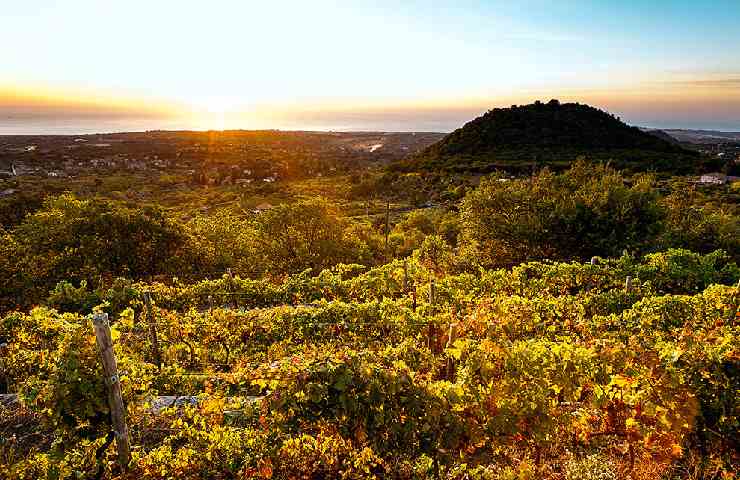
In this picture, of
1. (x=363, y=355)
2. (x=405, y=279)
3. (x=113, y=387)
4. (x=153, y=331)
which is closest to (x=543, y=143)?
(x=405, y=279)

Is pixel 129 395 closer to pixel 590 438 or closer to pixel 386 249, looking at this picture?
pixel 590 438

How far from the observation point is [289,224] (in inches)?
882

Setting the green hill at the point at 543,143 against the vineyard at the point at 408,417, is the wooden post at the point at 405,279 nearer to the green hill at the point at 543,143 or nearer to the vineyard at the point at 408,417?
the vineyard at the point at 408,417

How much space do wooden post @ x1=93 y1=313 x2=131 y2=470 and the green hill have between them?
82.9 meters

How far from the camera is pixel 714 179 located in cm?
6700

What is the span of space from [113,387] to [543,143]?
11130cm

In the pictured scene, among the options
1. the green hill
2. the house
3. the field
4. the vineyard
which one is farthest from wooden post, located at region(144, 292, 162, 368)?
the house

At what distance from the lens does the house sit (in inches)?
2566

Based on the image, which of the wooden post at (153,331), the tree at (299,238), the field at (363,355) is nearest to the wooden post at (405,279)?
the field at (363,355)

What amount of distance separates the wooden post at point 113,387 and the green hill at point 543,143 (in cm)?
8293

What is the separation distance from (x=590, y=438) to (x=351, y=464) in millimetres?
3879

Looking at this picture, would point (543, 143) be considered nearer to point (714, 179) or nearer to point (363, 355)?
point (714, 179)

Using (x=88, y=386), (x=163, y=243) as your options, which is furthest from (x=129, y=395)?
(x=163, y=243)

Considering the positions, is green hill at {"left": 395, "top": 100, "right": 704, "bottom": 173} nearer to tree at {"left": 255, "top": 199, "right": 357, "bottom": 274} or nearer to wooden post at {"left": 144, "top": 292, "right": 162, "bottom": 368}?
tree at {"left": 255, "top": 199, "right": 357, "bottom": 274}
